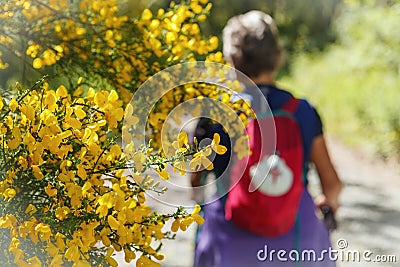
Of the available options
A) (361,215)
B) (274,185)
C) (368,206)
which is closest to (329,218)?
(274,185)

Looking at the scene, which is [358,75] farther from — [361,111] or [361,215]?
[361,215]

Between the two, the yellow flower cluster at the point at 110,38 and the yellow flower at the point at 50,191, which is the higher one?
the yellow flower cluster at the point at 110,38

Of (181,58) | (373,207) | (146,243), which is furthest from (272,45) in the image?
(373,207)

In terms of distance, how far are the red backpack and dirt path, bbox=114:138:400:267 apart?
1569mm

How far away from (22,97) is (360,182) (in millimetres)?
5760

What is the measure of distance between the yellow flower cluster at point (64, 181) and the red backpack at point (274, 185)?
0.87 m

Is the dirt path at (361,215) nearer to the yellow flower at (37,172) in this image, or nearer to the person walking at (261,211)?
the person walking at (261,211)

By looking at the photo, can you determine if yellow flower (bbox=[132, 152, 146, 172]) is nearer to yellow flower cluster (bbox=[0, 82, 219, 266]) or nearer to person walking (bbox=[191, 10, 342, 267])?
yellow flower cluster (bbox=[0, 82, 219, 266])

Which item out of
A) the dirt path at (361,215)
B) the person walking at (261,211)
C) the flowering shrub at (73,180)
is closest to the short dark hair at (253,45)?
the person walking at (261,211)

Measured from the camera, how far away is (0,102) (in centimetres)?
101

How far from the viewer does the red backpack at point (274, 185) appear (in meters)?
1.93

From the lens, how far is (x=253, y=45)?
81.7 inches

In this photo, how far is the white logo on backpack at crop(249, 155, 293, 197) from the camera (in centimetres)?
192

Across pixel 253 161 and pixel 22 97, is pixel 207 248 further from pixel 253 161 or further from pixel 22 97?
pixel 22 97
